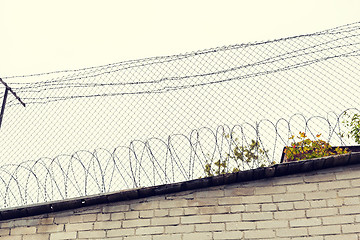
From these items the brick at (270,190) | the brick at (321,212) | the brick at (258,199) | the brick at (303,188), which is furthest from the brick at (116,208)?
the brick at (321,212)

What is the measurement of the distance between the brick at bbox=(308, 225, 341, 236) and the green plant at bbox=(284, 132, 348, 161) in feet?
3.29

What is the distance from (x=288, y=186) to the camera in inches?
189

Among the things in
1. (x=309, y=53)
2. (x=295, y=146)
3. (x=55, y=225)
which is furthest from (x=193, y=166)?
(x=309, y=53)

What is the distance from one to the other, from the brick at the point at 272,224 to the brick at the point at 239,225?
0.06 metres

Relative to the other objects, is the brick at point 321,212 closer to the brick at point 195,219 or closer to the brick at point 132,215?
the brick at point 195,219

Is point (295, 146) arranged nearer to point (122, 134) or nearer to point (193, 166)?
point (193, 166)

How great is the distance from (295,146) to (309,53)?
1.45 metres

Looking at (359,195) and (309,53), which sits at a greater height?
(309,53)

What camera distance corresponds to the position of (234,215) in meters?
4.73

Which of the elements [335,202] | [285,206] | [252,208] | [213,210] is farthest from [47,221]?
[335,202]

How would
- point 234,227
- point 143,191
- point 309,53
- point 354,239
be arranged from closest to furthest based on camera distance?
point 354,239 → point 234,227 → point 143,191 → point 309,53

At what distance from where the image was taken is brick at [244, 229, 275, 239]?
4.52m

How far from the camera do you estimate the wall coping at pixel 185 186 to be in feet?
15.7

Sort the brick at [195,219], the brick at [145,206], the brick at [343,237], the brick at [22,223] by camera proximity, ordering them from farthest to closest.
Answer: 1. the brick at [22,223]
2. the brick at [145,206]
3. the brick at [195,219]
4. the brick at [343,237]
